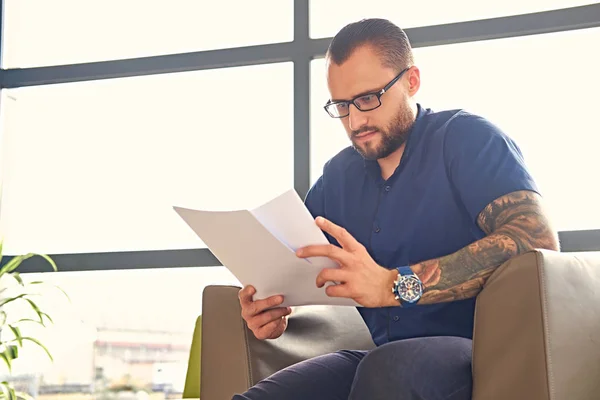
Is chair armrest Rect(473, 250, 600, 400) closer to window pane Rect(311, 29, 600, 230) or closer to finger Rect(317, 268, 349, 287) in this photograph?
finger Rect(317, 268, 349, 287)

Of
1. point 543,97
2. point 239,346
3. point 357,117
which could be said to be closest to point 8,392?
point 239,346

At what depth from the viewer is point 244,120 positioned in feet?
11.2

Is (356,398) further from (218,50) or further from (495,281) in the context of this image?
(218,50)

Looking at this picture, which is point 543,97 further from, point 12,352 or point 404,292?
point 12,352

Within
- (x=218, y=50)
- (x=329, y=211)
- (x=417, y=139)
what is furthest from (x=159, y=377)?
(x=417, y=139)

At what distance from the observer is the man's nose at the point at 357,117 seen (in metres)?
1.79

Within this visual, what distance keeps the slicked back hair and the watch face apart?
0.57m

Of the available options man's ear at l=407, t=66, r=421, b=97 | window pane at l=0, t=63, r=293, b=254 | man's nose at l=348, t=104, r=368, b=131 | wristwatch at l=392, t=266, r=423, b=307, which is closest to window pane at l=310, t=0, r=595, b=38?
window pane at l=0, t=63, r=293, b=254

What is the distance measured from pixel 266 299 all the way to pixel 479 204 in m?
0.47

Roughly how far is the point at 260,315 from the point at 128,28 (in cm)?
237

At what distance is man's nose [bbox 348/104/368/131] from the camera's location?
179cm

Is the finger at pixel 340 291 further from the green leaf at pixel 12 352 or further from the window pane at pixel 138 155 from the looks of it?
the green leaf at pixel 12 352

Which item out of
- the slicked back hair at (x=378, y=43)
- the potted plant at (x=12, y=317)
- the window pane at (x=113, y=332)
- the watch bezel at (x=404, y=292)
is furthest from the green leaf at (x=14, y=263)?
the watch bezel at (x=404, y=292)

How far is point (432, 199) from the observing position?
1.68 meters
